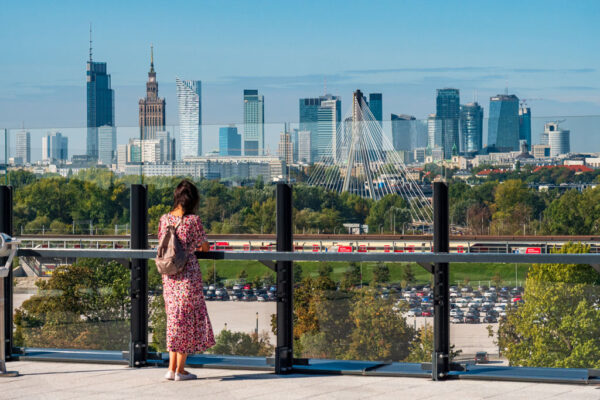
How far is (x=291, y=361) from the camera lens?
18.9ft

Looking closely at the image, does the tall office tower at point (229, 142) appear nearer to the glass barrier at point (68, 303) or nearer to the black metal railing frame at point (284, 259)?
the glass barrier at point (68, 303)

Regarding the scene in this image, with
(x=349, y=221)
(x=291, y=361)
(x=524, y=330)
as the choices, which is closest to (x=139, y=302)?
(x=291, y=361)

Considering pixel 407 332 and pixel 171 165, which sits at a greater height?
pixel 171 165

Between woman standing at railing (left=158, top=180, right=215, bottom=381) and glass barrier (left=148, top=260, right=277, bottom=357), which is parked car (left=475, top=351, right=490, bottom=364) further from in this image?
woman standing at railing (left=158, top=180, right=215, bottom=381)

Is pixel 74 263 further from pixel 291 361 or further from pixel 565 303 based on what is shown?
pixel 565 303

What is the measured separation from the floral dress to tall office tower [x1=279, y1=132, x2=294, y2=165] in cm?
188

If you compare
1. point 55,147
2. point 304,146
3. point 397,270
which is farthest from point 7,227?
point 304,146

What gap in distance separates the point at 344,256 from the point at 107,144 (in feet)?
11.1

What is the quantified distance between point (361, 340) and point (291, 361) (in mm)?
490

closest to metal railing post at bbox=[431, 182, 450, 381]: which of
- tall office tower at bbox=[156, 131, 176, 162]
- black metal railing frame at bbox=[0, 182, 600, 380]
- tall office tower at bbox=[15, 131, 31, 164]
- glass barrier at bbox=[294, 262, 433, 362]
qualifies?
black metal railing frame at bbox=[0, 182, 600, 380]

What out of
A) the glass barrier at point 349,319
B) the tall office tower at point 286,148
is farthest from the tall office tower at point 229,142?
the glass barrier at point 349,319

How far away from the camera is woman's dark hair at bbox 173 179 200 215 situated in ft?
18.0

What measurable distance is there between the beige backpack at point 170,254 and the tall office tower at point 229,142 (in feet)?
8.17

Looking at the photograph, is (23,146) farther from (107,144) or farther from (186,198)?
(186,198)
